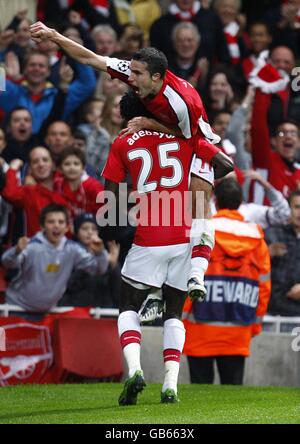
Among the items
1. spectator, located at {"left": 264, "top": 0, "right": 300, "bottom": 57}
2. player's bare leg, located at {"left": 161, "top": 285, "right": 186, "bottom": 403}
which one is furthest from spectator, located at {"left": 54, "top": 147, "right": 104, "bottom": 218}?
spectator, located at {"left": 264, "top": 0, "right": 300, "bottom": 57}

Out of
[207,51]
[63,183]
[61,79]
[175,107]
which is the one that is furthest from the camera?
[207,51]

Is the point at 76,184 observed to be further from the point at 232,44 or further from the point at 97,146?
the point at 232,44

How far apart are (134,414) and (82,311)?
14.7ft

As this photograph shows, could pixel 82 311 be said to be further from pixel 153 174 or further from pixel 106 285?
pixel 153 174

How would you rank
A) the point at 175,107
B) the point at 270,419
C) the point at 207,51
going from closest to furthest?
the point at 270,419 < the point at 175,107 < the point at 207,51

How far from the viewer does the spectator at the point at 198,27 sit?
1750 centimetres

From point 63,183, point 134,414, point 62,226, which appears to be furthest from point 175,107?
point 63,183

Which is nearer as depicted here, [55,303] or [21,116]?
[55,303]

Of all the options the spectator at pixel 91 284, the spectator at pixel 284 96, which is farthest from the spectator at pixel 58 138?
the spectator at pixel 284 96

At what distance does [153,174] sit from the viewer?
31.2ft

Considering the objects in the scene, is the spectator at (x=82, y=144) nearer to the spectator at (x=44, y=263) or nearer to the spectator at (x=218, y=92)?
the spectator at (x=44, y=263)

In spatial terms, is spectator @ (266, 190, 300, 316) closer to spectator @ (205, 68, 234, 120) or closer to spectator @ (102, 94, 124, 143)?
spectator @ (102, 94, 124, 143)

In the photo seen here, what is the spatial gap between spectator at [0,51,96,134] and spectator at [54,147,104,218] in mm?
1364

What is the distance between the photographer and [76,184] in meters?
14.0
